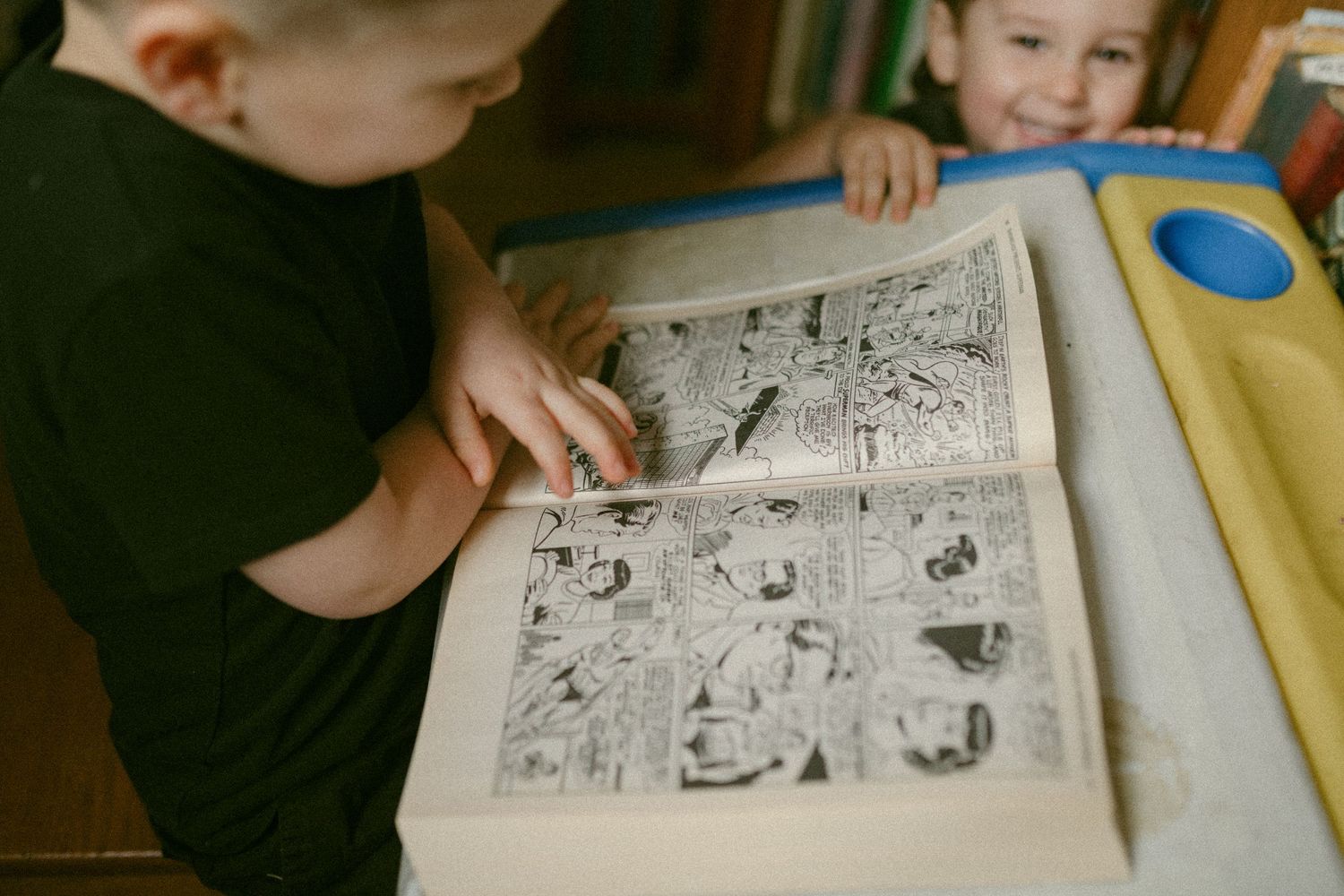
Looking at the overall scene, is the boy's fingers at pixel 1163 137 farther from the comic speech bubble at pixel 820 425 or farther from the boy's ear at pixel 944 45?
the comic speech bubble at pixel 820 425

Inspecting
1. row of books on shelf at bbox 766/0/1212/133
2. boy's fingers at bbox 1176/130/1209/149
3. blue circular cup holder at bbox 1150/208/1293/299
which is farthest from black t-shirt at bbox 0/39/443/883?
row of books on shelf at bbox 766/0/1212/133

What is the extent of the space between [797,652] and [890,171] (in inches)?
15.1

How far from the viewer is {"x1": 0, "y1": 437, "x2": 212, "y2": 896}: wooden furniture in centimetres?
54

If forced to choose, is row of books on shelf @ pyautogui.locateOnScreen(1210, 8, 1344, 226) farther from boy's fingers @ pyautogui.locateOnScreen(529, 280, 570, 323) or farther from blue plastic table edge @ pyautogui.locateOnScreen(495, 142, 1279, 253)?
boy's fingers @ pyautogui.locateOnScreen(529, 280, 570, 323)

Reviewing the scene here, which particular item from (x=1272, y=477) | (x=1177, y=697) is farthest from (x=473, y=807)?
(x=1272, y=477)

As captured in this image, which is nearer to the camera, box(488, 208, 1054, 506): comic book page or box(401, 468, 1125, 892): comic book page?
box(401, 468, 1125, 892): comic book page

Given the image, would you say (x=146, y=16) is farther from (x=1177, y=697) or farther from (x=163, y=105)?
(x=1177, y=697)

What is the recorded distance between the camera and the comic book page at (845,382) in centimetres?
44

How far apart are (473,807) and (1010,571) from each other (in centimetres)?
23

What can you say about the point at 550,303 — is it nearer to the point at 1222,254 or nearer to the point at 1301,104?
the point at 1222,254

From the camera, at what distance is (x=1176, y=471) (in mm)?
442

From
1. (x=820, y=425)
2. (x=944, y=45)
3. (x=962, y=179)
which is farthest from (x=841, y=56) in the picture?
(x=820, y=425)

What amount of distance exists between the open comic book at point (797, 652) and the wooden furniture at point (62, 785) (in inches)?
11.9

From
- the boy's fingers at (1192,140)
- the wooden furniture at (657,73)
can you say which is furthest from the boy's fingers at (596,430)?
the wooden furniture at (657,73)
